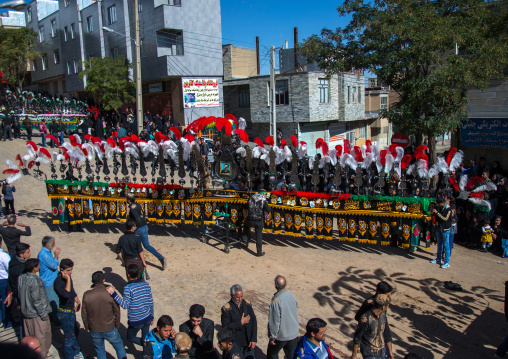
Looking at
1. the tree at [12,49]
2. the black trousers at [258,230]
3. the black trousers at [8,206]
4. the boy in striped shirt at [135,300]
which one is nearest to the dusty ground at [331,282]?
the black trousers at [258,230]

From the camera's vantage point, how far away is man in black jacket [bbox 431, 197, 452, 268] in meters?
8.41

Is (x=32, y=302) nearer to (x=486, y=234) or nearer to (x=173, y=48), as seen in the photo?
(x=486, y=234)

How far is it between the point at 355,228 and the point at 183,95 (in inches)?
813

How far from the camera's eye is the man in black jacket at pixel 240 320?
484 cm

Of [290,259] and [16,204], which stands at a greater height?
[16,204]

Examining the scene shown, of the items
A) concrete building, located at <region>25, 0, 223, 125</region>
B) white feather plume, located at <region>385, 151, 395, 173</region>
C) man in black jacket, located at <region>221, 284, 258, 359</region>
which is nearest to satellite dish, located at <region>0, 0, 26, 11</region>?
concrete building, located at <region>25, 0, 223, 125</region>

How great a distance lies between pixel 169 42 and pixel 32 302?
2547 centimetres

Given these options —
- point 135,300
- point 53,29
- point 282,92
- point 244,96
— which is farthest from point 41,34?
point 135,300

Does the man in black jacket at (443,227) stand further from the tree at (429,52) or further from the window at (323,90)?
the window at (323,90)

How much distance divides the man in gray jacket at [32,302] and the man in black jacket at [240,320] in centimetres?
239

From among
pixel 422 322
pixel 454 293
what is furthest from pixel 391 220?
pixel 422 322

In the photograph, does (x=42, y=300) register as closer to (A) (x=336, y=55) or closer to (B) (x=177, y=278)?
(B) (x=177, y=278)

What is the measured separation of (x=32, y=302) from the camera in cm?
518

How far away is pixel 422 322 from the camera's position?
6680 mm
